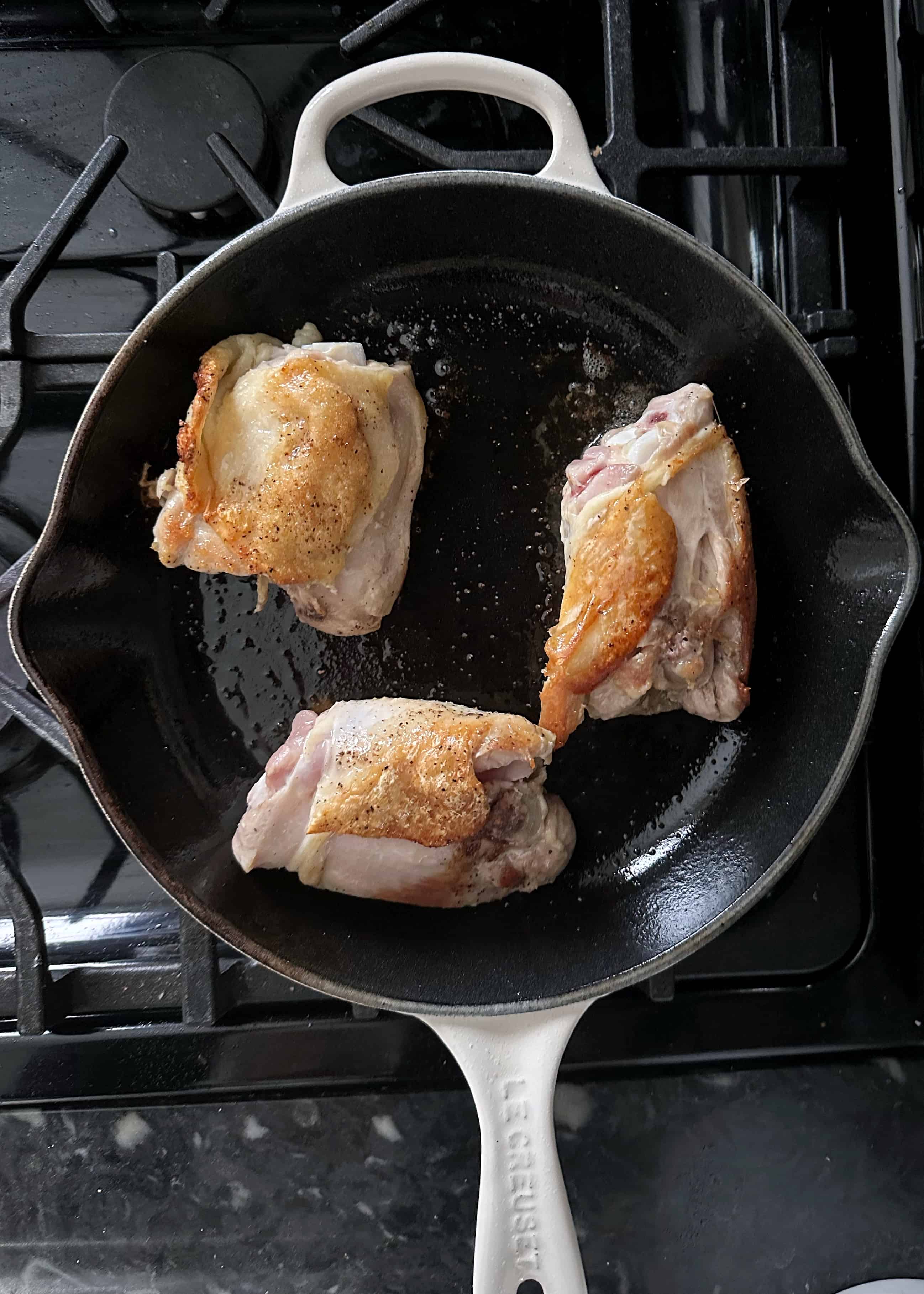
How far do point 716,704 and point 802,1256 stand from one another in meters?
0.78

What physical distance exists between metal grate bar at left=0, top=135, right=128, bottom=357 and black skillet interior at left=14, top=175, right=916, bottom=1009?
155mm

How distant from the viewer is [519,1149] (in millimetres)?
1073

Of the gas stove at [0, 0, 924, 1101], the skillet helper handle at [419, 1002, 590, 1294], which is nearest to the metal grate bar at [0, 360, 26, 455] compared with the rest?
the gas stove at [0, 0, 924, 1101]

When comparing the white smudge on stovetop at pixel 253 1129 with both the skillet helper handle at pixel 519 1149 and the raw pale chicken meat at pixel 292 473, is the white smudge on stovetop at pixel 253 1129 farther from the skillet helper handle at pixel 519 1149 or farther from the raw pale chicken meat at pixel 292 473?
the raw pale chicken meat at pixel 292 473

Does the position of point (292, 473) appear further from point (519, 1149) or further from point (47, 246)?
point (519, 1149)

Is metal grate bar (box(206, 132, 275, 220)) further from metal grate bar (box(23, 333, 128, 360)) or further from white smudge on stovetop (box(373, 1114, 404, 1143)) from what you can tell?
white smudge on stovetop (box(373, 1114, 404, 1143))

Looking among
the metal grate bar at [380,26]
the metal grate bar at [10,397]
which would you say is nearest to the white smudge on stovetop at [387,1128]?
the metal grate bar at [10,397]

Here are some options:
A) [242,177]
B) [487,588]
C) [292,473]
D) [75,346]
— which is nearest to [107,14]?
[242,177]

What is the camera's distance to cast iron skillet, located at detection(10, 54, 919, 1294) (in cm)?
112

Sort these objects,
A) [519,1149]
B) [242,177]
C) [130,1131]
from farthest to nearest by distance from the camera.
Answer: [130,1131]
[242,177]
[519,1149]

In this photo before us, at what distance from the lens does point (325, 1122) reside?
1.29 metres

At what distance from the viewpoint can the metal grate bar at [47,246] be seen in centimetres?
113

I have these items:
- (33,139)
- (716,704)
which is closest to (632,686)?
(716,704)

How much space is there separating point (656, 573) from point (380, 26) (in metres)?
0.79
